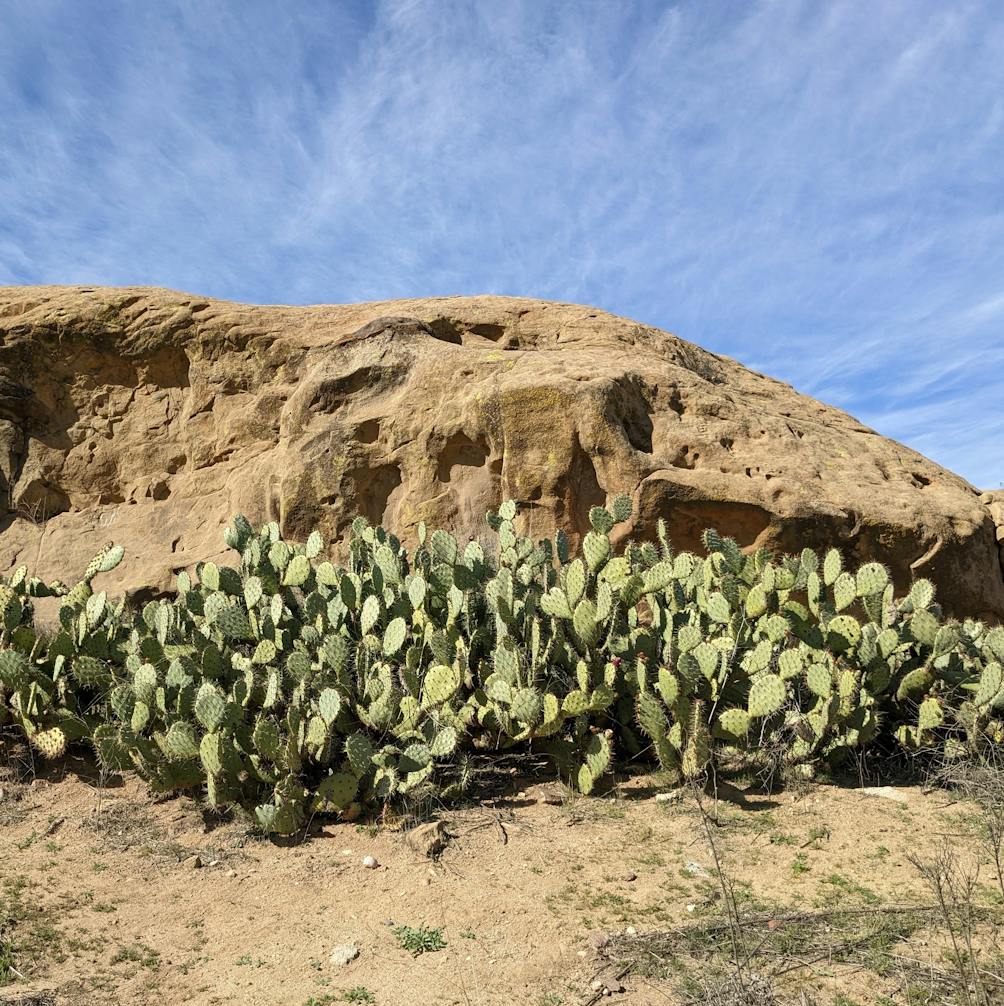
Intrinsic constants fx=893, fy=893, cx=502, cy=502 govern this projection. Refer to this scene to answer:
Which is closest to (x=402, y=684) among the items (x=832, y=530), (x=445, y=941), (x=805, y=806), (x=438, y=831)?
(x=438, y=831)

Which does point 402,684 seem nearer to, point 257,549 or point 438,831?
point 438,831

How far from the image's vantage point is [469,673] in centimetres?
523

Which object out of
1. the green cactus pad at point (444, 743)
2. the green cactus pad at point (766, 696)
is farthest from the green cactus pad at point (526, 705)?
the green cactus pad at point (766, 696)

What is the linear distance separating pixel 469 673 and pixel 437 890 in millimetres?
1451

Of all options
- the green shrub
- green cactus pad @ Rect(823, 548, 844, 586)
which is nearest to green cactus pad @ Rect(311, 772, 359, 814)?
the green shrub

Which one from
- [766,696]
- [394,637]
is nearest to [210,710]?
[394,637]

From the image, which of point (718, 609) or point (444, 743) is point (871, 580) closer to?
point (718, 609)

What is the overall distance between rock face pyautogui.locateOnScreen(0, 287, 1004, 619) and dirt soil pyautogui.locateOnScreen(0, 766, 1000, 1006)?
139 inches

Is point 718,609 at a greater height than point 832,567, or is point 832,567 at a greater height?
point 832,567

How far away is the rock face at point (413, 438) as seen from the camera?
8117mm

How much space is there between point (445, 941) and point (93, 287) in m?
9.44

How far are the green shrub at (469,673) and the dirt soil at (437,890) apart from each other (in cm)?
27

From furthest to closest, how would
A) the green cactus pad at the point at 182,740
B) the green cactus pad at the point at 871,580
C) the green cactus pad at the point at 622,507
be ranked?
the green cactus pad at the point at 622,507
the green cactus pad at the point at 871,580
the green cactus pad at the point at 182,740

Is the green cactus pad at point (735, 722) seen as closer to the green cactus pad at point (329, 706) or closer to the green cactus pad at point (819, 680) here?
the green cactus pad at point (819, 680)
